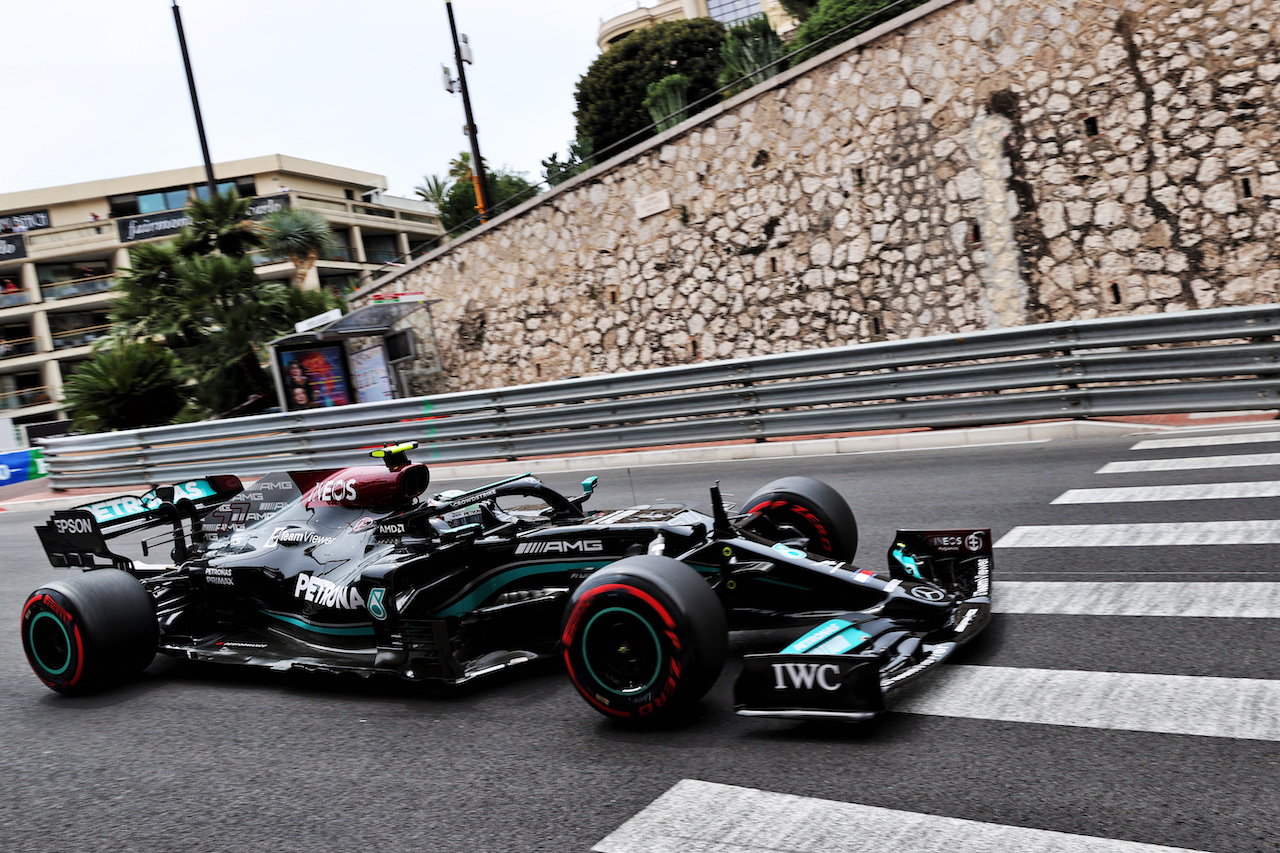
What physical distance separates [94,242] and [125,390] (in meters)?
37.7

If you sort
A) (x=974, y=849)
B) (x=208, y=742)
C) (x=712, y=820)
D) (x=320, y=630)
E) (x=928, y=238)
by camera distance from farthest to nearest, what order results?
(x=928, y=238) < (x=320, y=630) < (x=208, y=742) < (x=712, y=820) < (x=974, y=849)

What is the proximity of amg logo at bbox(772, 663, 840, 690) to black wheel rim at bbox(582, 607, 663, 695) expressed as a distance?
18.0 inches

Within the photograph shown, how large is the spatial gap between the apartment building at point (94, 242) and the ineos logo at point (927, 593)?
46204 millimetres

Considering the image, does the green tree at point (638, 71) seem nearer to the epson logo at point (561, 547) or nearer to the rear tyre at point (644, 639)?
the epson logo at point (561, 547)

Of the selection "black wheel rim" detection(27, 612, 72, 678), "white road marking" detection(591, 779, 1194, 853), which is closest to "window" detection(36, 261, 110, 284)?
"black wheel rim" detection(27, 612, 72, 678)

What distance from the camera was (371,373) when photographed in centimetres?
1942

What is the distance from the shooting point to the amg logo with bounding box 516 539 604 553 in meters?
4.60

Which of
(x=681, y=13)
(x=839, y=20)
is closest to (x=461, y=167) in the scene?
(x=681, y=13)

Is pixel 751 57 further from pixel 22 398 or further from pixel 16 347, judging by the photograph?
pixel 16 347

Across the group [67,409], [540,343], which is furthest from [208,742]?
[67,409]

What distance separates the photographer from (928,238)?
1449cm

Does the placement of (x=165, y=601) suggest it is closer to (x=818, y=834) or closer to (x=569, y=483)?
(x=818, y=834)

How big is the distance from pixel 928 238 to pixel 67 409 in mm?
16123

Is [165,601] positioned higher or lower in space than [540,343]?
lower
